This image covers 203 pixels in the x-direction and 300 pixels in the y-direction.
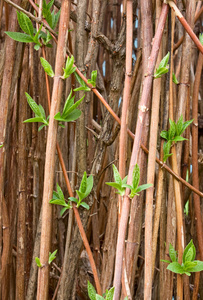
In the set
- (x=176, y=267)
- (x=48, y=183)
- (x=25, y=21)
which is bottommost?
(x=176, y=267)

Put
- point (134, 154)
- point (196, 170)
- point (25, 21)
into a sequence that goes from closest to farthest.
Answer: point (134, 154), point (25, 21), point (196, 170)

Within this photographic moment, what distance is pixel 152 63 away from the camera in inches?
16.4

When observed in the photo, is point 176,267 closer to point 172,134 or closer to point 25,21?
point 172,134

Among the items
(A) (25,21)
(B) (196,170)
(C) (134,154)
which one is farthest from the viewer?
(B) (196,170)

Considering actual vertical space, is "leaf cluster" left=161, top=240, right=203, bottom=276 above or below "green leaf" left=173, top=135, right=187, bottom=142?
below

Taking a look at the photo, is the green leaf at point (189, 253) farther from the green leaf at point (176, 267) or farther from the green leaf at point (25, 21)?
the green leaf at point (25, 21)

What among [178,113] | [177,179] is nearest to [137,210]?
[177,179]

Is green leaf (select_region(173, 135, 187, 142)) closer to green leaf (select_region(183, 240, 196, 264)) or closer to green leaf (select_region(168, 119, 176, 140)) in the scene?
green leaf (select_region(168, 119, 176, 140))

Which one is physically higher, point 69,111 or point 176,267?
point 69,111

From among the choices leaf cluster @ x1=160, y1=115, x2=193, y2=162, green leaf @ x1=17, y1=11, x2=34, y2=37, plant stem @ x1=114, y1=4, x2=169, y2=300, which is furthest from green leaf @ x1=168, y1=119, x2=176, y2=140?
green leaf @ x1=17, y1=11, x2=34, y2=37

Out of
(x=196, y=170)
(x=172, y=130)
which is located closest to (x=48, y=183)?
(x=172, y=130)

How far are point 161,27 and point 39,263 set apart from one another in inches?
13.2

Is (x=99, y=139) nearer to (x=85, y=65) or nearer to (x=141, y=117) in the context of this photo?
(x=85, y=65)

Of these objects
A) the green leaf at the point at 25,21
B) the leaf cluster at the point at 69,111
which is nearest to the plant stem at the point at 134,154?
the leaf cluster at the point at 69,111
